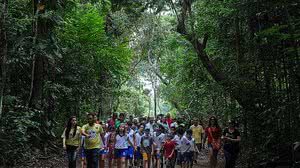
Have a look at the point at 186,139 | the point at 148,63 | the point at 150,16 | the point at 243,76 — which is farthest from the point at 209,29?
the point at 148,63

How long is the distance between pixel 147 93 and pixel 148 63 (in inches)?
470

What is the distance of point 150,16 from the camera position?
33188 mm

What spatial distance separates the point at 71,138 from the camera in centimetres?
1082

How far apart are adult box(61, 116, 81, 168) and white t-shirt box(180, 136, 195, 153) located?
348 centimetres

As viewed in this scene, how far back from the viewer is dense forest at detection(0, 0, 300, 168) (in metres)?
10.3

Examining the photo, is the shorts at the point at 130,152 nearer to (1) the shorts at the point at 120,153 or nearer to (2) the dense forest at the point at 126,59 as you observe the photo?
(1) the shorts at the point at 120,153

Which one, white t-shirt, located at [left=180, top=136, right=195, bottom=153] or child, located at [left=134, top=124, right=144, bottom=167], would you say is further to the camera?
child, located at [left=134, top=124, right=144, bottom=167]

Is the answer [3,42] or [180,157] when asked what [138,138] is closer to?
[180,157]

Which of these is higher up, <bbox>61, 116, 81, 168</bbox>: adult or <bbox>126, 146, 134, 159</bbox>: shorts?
<bbox>61, 116, 81, 168</bbox>: adult

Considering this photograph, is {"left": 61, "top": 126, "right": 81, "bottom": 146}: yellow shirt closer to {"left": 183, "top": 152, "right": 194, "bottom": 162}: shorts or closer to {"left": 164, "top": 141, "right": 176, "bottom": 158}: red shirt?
{"left": 164, "top": 141, "right": 176, "bottom": 158}: red shirt

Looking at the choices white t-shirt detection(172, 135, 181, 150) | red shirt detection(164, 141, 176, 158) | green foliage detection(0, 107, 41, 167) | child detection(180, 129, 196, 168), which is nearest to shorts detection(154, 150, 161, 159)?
red shirt detection(164, 141, 176, 158)

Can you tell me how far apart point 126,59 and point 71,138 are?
12.2m

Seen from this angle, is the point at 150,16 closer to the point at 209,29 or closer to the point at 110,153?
the point at 209,29

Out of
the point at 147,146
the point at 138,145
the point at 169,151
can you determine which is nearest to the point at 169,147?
the point at 169,151
